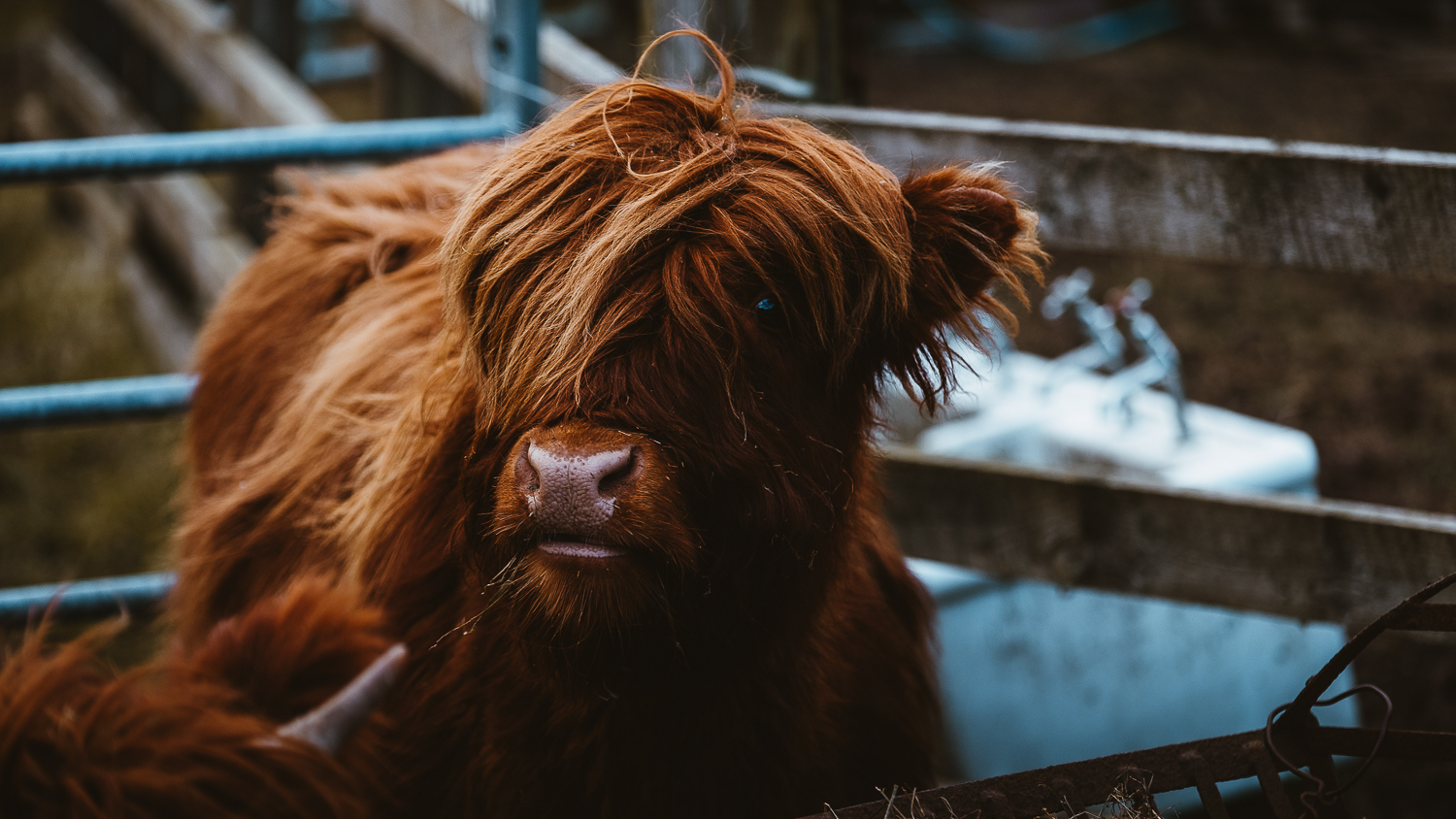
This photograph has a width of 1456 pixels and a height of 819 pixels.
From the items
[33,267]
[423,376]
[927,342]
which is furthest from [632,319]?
[33,267]

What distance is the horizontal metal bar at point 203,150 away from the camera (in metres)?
2.44

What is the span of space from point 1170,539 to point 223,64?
11.4 feet

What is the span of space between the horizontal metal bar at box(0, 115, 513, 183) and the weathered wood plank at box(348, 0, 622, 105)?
31 cm

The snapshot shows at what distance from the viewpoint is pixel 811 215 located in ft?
4.68

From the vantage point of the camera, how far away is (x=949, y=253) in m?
1.55

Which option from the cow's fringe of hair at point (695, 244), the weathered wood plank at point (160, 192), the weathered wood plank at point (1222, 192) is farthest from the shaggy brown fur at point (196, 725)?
the weathered wood plank at point (160, 192)

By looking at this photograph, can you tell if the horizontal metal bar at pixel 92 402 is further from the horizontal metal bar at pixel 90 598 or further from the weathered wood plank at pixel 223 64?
the weathered wood plank at pixel 223 64

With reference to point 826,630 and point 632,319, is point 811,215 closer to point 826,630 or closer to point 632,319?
point 632,319

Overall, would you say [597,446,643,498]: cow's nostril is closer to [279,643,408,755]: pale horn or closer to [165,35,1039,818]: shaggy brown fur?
[165,35,1039,818]: shaggy brown fur

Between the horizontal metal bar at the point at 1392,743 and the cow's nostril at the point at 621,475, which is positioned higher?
the cow's nostril at the point at 621,475

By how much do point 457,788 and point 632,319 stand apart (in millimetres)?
758

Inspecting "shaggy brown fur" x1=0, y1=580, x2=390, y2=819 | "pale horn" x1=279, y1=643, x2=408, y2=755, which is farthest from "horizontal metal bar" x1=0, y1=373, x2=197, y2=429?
"pale horn" x1=279, y1=643, x2=408, y2=755

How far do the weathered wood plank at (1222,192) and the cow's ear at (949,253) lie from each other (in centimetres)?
43

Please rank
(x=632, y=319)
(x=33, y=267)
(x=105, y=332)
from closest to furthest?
(x=632, y=319), (x=105, y=332), (x=33, y=267)
